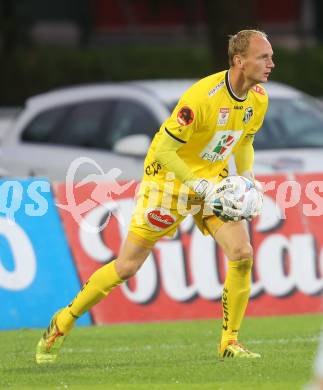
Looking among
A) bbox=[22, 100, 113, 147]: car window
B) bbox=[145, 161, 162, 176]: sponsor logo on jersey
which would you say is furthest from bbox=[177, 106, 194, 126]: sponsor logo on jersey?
bbox=[22, 100, 113, 147]: car window

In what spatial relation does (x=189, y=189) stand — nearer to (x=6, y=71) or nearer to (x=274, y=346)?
(x=274, y=346)

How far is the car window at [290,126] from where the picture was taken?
1581 centimetres

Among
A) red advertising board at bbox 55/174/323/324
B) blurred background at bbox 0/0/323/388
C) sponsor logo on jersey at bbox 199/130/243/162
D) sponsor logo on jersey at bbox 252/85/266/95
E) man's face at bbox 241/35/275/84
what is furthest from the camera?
red advertising board at bbox 55/174/323/324

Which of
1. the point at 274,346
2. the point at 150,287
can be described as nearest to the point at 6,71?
the point at 150,287

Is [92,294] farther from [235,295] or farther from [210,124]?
[210,124]

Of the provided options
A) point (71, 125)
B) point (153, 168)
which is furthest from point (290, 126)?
point (153, 168)

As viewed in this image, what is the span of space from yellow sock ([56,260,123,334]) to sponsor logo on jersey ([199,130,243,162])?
93 centimetres

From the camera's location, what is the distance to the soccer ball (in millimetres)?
9766

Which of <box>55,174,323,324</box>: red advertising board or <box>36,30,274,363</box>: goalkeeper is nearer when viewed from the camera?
<box>36,30,274,363</box>: goalkeeper

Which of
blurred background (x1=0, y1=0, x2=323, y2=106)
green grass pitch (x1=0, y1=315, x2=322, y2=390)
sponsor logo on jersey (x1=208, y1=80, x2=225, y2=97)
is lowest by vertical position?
green grass pitch (x1=0, y1=315, x2=322, y2=390)

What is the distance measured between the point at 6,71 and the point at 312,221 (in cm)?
1847

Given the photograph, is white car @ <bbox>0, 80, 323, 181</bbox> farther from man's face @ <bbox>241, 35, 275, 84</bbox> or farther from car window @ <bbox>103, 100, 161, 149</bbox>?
man's face @ <bbox>241, 35, 275, 84</bbox>

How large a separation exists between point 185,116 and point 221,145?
0.43m

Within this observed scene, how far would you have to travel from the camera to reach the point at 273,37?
143 ft
